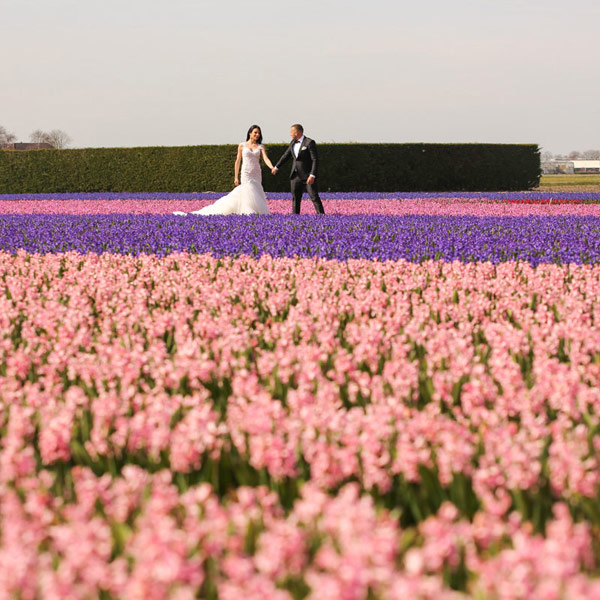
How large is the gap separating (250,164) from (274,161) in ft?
58.2

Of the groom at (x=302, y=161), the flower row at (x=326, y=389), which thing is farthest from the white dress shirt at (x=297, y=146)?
the flower row at (x=326, y=389)

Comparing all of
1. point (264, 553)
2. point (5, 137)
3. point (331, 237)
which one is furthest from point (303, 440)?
point (5, 137)

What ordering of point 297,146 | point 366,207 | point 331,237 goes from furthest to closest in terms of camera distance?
1. point 366,207
2. point 297,146
3. point 331,237

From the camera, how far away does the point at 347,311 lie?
6.32 metres

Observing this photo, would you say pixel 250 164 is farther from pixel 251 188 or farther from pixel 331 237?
pixel 331 237

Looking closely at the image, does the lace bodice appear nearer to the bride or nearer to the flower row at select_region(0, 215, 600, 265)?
the bride

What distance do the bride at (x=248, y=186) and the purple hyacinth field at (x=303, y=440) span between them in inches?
341

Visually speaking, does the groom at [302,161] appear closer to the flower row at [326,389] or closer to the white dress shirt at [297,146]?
the white dress shirt at [297,146]

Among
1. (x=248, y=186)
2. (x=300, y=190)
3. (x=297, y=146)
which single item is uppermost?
(x=297, y=146)

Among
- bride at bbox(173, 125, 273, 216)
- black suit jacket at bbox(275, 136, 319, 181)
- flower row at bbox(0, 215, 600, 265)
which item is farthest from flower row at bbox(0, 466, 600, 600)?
bride at bbox(173, 125, 273, 216)

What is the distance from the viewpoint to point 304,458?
3131 mm

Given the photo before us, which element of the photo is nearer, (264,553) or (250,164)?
(264,553)

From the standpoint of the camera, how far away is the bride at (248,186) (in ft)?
53.6

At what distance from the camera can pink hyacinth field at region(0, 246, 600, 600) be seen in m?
2.00
